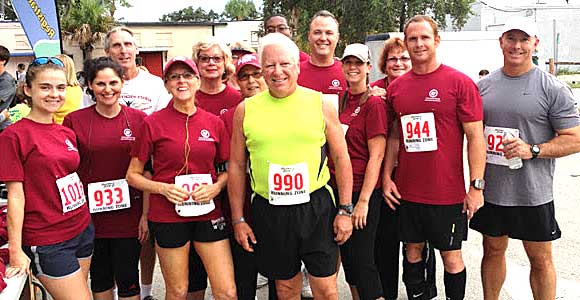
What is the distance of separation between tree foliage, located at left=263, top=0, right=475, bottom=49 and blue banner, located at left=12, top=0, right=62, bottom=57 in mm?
14906

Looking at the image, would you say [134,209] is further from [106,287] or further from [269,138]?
[269,138]

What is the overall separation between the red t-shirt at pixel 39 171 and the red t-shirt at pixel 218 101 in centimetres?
101

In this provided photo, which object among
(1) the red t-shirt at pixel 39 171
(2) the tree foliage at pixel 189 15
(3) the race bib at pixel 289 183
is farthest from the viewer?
(2) the tree foliage at pixel 189 15

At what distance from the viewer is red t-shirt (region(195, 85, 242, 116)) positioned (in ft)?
12.7

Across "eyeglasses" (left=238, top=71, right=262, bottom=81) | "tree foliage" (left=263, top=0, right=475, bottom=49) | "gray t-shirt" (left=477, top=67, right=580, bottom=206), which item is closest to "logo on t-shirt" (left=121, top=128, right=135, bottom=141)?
"eyeglasses" (left=238, top=71, right=262, bottom=81)

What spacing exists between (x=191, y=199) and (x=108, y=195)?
68 centimetres

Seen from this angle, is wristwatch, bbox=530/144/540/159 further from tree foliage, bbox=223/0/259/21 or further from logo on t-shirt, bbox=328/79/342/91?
tree foliage, bbox=223/0/259/21

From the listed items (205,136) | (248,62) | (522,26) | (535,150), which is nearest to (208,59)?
(248,62)

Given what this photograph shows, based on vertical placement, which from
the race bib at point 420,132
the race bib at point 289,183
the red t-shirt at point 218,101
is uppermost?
the red t-shirt at point 218,101

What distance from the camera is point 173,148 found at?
3.25 m

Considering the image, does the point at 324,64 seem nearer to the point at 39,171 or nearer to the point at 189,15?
the point at 39,171

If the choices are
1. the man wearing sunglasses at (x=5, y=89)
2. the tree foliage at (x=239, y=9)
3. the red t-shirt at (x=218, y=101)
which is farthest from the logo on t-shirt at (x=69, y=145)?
the tree foliage at (x=239, y=9)

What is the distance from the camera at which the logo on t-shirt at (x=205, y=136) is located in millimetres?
3316

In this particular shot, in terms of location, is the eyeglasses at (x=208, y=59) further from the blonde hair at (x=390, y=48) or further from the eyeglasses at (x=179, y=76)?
the blonde hair at (x=390, y=48)
